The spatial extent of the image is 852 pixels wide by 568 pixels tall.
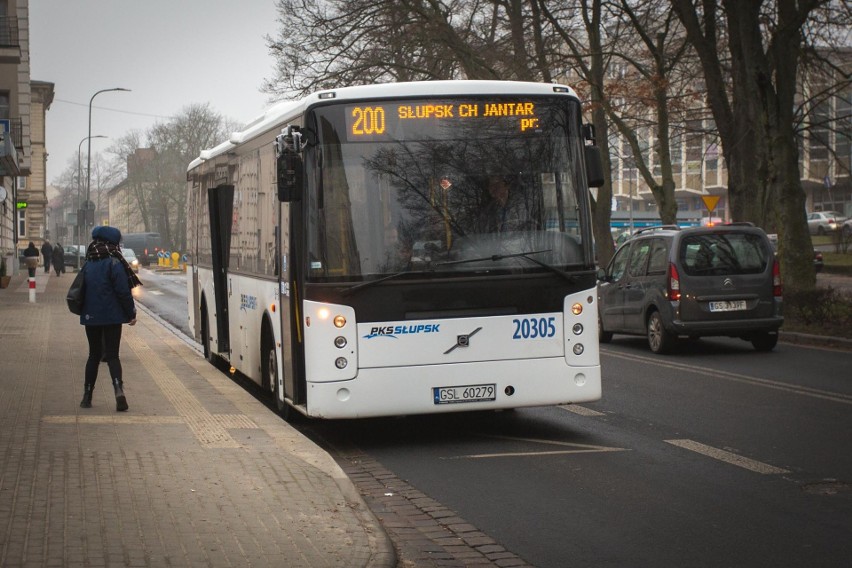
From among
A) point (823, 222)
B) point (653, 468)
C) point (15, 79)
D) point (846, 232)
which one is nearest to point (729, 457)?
point (653, 468)

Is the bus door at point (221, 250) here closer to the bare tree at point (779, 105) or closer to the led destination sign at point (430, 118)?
the led destination sign at point (430, 118)

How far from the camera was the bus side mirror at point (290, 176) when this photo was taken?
10461 millimetres

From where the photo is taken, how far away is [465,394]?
35.4 feet

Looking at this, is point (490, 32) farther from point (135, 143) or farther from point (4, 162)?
point (135, 143)

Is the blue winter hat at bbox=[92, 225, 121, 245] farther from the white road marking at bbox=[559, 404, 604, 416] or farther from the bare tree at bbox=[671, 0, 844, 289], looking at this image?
the bare tree at bbox=[671, 0, 844, 289]

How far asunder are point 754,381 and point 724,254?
4071 mm

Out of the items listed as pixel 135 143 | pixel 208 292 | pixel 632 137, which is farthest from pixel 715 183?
pixel 208 292

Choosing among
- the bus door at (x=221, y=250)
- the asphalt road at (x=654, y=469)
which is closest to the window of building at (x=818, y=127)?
the asphalt road at (x=654, y=469)

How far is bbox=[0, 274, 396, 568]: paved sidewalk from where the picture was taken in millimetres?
6430

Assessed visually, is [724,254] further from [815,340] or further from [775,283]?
[815,340]

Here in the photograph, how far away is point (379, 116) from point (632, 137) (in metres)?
28.6

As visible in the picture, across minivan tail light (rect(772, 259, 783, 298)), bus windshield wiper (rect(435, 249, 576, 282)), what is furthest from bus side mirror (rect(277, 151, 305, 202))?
minivan tail light (rect(772, 259, 783, 298))

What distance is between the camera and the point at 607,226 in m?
38.1

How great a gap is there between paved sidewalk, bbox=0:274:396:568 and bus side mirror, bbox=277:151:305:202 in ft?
6.36
